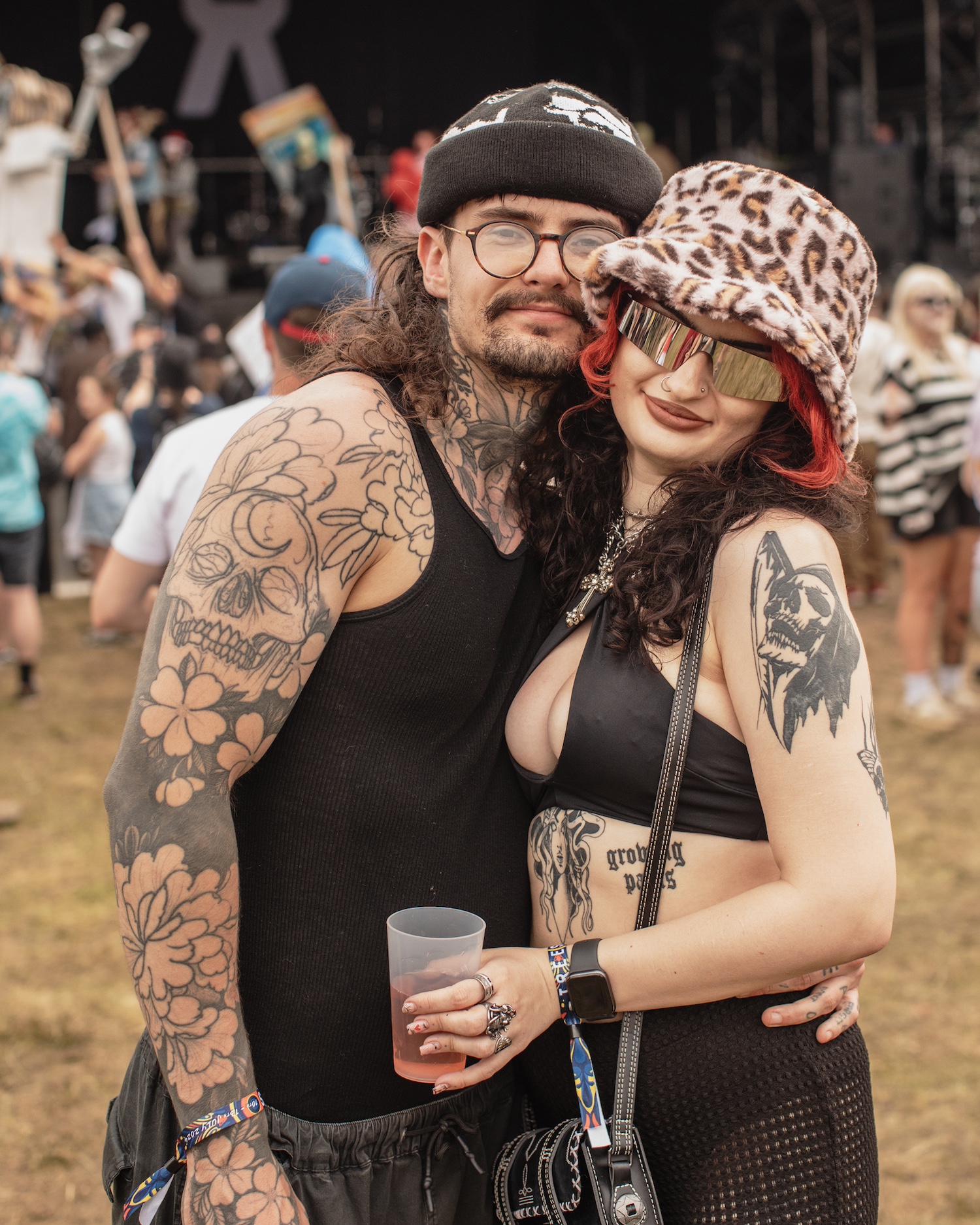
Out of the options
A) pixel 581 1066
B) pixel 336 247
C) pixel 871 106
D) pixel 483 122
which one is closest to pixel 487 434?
pixel 483 122

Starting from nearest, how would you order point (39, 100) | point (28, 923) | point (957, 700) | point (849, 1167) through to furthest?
point (849, 1167) < point (28, 923) < point (957, 700) < point (39, 100)

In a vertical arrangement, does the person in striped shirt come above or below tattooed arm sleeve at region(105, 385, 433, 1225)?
below

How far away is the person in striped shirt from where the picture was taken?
638cm

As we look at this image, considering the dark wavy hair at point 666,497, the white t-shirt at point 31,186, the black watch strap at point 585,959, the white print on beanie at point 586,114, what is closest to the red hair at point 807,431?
the dark wavy hair at point 666,497

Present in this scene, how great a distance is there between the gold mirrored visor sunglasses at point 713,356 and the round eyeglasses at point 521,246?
0.47ft

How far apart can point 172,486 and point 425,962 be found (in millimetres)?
2428

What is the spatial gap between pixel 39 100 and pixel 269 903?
14.6 meters

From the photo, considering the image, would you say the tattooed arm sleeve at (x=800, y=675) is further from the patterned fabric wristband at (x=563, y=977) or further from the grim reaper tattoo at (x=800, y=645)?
the patterned fabric wristband at (x=563, y=977)

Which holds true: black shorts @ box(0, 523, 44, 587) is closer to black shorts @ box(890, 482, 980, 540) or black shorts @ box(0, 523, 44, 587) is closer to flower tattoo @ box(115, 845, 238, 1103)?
black shorts @ box(890, 482, 980, 540)

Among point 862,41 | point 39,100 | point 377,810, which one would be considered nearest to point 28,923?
point 377,810

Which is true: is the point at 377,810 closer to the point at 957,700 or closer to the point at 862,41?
the point at 957,700

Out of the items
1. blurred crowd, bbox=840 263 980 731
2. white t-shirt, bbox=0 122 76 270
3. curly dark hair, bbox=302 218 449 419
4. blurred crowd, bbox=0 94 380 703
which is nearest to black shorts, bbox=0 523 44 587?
blurred crowd, bbox=0 94 380 703

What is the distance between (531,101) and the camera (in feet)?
5.74

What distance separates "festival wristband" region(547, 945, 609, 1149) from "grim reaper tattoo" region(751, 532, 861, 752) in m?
0.44
